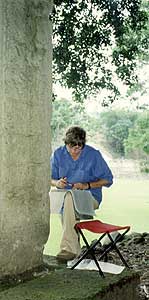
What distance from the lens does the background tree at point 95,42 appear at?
19.1ft

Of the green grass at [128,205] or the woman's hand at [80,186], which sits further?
the green grass at [128,205]

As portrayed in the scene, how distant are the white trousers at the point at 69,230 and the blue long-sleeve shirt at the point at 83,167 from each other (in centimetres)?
30

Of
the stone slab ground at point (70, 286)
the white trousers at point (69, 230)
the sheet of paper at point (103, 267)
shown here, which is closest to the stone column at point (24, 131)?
the stone slab ground at point (70, 286)

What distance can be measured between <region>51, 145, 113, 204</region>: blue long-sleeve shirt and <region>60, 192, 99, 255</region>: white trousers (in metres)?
0.30

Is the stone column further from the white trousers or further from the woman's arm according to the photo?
the woman's arm

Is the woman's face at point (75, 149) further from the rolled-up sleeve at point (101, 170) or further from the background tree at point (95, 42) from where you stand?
the background tree at point (95, 42)

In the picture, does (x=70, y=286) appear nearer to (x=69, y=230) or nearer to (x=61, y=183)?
(x=69, y=230)

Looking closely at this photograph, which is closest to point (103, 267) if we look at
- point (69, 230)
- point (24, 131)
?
point (69, 230)

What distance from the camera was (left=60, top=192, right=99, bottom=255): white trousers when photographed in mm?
3191

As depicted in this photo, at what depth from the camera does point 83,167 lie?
3.62 m

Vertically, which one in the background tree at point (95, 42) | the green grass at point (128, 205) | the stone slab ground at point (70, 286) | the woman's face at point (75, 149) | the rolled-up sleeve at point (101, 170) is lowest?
the green grass at point (128, 205)

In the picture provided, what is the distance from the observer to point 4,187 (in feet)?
7.20

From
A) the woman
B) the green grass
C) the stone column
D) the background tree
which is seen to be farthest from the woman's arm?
the green grass

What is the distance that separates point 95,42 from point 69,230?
3399mm
